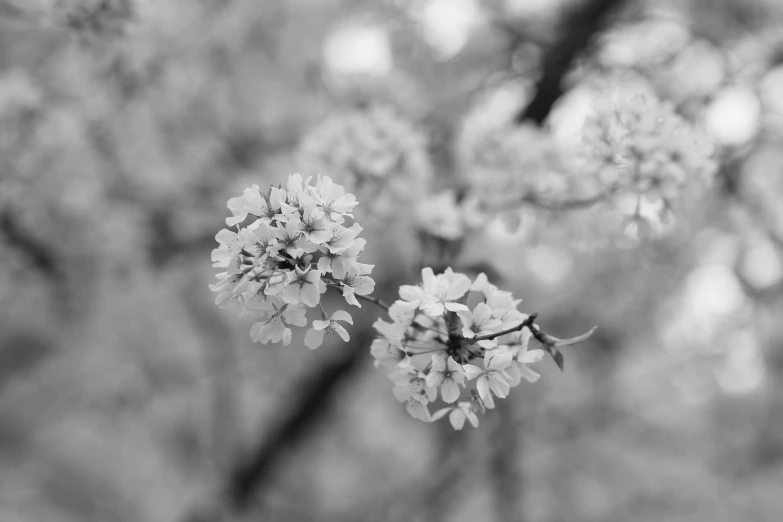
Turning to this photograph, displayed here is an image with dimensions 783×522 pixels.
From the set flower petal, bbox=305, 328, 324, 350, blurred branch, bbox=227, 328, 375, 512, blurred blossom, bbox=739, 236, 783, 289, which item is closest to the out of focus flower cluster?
flower petal, bbox=305, 328, 324, 350

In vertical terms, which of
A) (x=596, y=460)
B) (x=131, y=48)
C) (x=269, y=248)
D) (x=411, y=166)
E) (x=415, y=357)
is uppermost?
(x=131, y=48)

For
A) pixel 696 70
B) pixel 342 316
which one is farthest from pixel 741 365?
pixel 342 316

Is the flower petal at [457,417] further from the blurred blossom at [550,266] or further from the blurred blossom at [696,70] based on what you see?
the blurred blossom at [550,266]

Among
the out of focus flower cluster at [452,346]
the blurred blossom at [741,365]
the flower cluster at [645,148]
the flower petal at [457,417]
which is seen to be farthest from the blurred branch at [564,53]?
the blurred blossom at [741,365]

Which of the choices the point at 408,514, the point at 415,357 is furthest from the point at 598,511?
the point at 415,357

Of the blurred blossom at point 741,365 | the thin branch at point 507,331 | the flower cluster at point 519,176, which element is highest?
the flower cluster at point 519,176

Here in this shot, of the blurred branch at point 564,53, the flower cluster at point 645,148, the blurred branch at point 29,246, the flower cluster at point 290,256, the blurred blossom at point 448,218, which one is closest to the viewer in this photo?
the flower cluster at point 290,256

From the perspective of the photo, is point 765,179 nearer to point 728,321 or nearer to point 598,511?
point 728,321
